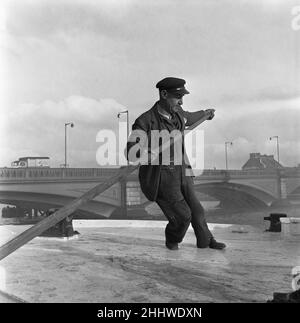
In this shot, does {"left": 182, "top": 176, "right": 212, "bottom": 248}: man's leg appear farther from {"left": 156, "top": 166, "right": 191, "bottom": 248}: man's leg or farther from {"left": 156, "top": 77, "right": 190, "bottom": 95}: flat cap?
{"left": 156, "top": 77, "right": 190, "bottom": 95}: flat cap

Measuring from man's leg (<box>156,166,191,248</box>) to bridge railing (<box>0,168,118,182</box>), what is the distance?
14.5 m

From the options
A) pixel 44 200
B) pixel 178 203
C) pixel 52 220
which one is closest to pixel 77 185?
pixel 44 200

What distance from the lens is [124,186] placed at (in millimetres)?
22594

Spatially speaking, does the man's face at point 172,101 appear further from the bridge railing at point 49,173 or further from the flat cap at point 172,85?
the bridge railing at point 49,173

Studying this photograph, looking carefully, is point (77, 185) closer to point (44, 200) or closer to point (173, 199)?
point (44, 200)

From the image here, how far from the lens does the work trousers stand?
4895 millimetres

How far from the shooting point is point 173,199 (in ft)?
16.1

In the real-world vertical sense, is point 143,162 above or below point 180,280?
above

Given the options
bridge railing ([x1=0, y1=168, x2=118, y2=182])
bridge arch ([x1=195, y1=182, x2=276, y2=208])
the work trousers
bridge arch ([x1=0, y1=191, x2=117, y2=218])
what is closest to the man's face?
the work trousers

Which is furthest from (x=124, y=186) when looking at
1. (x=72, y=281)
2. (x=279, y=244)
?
(x=72, y=281)

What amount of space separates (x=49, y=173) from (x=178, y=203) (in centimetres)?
1744

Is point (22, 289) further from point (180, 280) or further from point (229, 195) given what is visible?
point (229, 195)

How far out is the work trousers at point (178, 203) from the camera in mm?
4895

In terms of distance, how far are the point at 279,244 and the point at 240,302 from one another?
309cm
